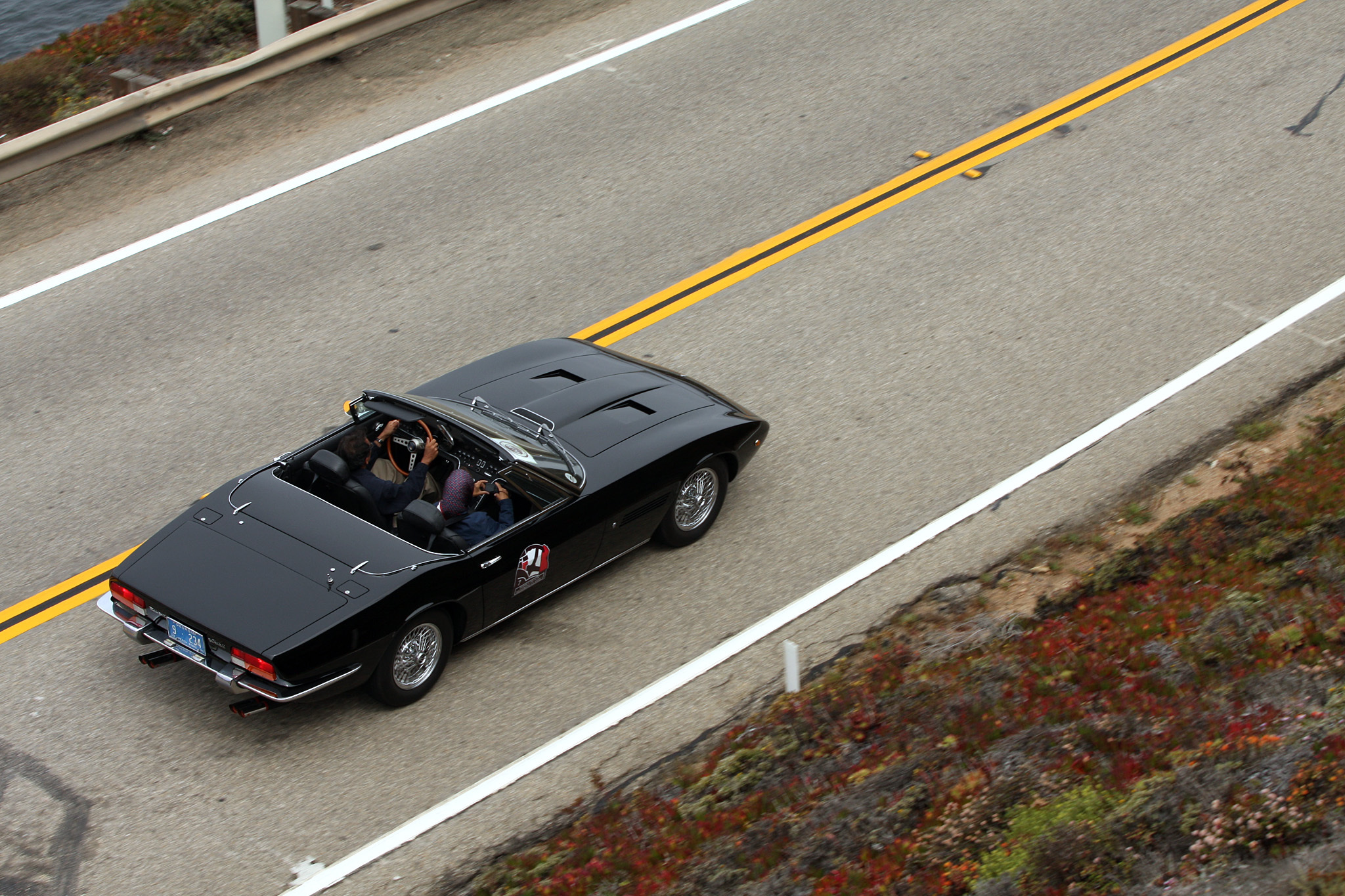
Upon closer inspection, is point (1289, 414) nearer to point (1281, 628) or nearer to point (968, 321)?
point (968, 321)

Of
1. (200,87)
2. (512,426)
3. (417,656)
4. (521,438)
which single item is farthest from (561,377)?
(200,87)

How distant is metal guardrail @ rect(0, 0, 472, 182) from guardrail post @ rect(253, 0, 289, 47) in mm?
551

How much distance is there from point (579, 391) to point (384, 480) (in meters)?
1.62

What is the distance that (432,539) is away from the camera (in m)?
7.49

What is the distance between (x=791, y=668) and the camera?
7270 millimetres

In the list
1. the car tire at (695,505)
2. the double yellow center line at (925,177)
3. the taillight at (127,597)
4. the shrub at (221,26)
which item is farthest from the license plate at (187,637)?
the shrub at (221,26)

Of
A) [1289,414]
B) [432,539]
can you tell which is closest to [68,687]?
[432,539]

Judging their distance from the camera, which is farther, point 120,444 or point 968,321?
point 968,321

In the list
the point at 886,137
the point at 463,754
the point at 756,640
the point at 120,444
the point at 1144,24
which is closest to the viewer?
the point at 463,754

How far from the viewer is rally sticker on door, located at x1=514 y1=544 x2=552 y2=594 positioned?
7.70 meters

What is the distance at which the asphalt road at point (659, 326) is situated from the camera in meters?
7.21

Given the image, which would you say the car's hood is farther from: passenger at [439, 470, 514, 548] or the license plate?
the license plate

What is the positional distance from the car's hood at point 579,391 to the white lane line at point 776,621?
1.52 meters

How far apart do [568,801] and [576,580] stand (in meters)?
1.75
